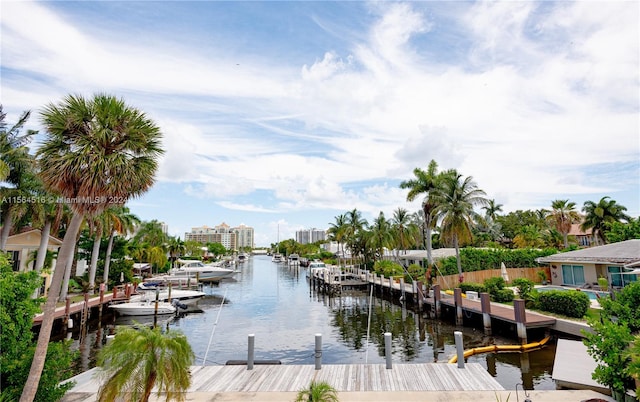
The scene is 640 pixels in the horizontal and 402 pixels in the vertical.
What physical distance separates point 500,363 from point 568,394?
793 centimetres

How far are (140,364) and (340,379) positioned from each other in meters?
6.66

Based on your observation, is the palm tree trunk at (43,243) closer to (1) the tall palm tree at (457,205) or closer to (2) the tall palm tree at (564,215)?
(1) the tall palm tree at (457,205)

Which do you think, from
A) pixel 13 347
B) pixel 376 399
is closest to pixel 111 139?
pixel 13 347

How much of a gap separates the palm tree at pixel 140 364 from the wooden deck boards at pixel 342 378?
4200 millimetres

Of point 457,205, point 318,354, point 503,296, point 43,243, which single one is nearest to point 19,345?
point 318,354

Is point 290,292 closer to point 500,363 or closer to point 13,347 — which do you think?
point 500,363

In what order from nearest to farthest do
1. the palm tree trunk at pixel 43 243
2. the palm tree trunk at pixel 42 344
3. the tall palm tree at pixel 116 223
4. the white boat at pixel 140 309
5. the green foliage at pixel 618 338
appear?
the green foliage at pixel 618 338 < the palm tree trunk at pixel 42 344 < the palm tree trunk at pixel 43 243 < the white boat at pixel 140 309 < the tall palm tree at pixel 116 223

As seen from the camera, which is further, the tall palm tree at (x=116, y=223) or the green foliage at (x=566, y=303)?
the tall palm tree at (x=116, y=223)

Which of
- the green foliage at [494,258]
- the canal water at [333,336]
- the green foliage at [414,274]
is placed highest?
the green foliage at [494,258]

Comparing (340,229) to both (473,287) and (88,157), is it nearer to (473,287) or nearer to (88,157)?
(473,287)

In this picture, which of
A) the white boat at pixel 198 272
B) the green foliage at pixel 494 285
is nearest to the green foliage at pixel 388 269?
the green foliage at pixel 494 285

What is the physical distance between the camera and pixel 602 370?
29.0 feet

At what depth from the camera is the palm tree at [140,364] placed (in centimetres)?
687

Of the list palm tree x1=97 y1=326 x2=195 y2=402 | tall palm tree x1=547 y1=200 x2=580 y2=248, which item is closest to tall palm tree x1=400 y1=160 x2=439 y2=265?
tall palm tree x1=547 y1=200 x2=580 y2=248
